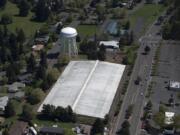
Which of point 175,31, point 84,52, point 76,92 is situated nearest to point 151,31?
point 175,31

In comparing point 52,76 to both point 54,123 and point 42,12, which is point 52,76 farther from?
point 42,12

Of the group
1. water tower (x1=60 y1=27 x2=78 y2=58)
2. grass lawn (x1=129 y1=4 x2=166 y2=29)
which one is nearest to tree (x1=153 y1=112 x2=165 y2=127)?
water tower (x1=60 y1=27 x2=78 y2=58)

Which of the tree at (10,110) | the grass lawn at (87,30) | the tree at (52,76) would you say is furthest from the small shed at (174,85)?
the grass lawn at (87,30)

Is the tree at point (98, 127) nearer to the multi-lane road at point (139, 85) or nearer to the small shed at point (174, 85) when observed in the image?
the multi-lane road at point (139, 85)

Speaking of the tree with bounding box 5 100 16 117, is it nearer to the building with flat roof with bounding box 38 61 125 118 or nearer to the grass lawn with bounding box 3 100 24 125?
the grass lawn with bounding box 3 100 24 125

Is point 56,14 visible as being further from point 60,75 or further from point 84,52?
point 60,75

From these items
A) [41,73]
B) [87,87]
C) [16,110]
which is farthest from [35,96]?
[87,87]
